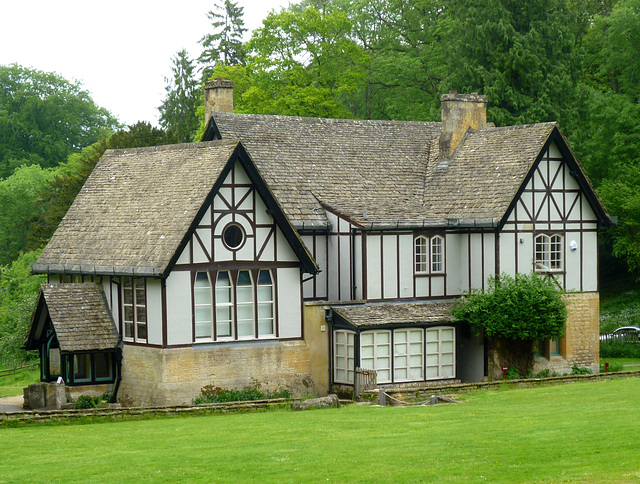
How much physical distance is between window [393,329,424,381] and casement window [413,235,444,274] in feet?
10.3

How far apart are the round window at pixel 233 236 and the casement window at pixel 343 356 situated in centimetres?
433

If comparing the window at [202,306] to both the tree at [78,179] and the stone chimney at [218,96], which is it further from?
the tree at [78,179]

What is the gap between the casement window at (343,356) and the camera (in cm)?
3447

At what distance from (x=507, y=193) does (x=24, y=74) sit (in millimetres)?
71073

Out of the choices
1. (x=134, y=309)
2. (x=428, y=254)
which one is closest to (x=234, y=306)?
(x=134, y=309)

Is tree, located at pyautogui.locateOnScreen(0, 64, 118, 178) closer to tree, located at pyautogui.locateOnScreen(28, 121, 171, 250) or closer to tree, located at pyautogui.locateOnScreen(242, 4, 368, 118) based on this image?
tree, located at pyautogui.locateOnScreen(28, 121, 171, 250)

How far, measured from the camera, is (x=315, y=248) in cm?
3756

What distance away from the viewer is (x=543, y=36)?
58.4 meters

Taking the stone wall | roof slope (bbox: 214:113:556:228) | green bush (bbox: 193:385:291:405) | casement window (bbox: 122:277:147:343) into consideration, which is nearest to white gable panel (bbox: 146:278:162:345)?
casement window (bbox: 122:277:147:343)

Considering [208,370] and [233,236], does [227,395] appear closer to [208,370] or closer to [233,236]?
[208,370]

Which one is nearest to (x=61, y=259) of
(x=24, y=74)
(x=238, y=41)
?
(x=238, y=41)

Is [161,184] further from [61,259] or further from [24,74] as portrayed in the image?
[24,74]

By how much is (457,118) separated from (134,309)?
1581 centimetres

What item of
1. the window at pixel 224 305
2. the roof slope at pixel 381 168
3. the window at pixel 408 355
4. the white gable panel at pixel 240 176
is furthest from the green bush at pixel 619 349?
the white gable panel at pixel 240 176
